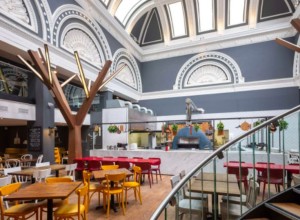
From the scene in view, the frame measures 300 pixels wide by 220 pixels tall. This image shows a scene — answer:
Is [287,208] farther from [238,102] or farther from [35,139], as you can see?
[238,102]

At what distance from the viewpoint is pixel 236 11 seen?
12516mm

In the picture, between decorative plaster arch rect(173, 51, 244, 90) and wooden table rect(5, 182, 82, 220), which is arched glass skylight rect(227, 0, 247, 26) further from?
wooden table rect(5, 182, 82, 220)

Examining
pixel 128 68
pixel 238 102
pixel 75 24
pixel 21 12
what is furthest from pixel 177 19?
pixel 21 12

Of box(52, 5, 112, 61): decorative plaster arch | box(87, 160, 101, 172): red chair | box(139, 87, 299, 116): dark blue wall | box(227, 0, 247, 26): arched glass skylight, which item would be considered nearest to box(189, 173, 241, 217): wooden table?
box(87, 160, 101, 172): red chair

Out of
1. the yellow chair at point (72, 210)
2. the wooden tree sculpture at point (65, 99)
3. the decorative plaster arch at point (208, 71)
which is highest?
the decorative plaster arch at point (208, 71)

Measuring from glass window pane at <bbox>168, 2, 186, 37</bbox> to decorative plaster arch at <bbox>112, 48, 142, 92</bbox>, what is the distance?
3703 millimetres

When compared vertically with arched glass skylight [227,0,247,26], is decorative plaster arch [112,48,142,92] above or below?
below

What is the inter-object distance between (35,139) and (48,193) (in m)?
5.44

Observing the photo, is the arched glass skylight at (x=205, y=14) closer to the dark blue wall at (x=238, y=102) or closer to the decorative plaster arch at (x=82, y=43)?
the dark blue wall at (x=238, y=102)

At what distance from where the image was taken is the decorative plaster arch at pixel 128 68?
1188 centimetres

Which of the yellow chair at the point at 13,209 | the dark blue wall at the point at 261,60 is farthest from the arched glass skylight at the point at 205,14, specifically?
the yellow chair at the point at 13,209

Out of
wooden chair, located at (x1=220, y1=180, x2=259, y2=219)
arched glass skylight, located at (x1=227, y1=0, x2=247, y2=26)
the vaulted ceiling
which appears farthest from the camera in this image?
arched glass skylight, located at (x1=227, y1=0, x2=247, y2=26)

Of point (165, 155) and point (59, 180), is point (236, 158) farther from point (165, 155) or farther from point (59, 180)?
point (59, 180)

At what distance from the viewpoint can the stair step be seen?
2126mm
